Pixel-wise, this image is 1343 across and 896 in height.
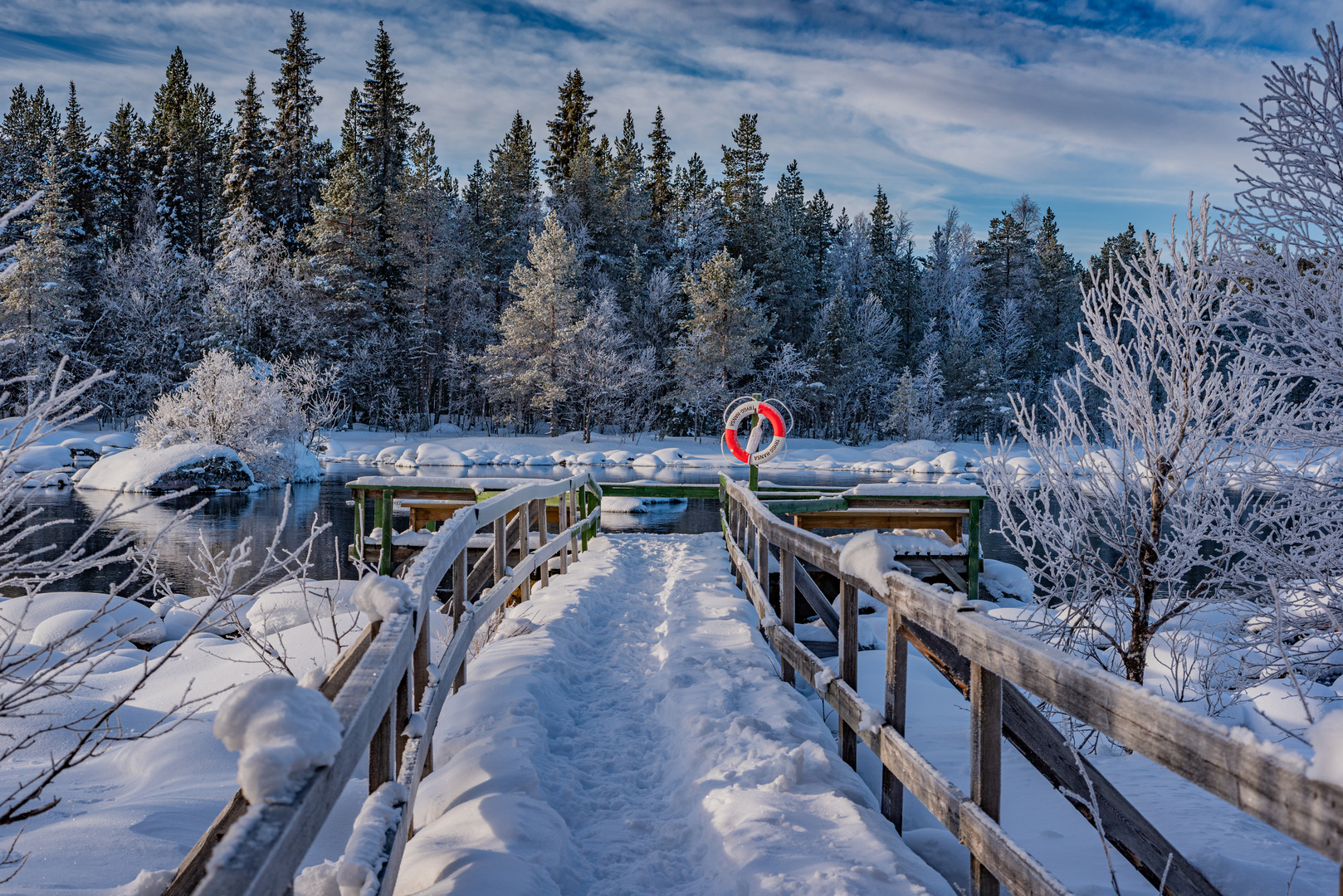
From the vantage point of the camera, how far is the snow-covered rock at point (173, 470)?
2431 cm

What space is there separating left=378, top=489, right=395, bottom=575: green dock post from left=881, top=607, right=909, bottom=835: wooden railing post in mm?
7326

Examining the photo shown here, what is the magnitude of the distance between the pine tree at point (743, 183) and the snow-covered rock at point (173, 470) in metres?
33.5

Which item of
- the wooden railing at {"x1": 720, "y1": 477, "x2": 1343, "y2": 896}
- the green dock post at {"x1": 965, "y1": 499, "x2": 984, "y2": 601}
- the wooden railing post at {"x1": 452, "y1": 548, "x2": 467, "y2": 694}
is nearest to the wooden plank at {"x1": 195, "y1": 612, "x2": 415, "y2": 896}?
the wooden railing at {"x1": 720, "y1": 477, "x2": 1343, "y2": 896}

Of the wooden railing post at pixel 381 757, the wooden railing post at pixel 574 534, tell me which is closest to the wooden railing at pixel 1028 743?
the wooden railing post at pixel 381 757

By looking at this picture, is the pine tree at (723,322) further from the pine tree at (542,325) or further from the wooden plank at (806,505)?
the wooden plank at (806,505)

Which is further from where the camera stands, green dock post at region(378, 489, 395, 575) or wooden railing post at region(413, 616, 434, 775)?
green dock post at region(378, 489, 395, 575)

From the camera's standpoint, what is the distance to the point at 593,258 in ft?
166

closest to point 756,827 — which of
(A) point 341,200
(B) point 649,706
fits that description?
(B) point 649,706

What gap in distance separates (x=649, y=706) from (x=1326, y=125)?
536cm

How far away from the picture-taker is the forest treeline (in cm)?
4147

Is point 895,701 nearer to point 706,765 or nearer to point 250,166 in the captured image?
point 706,765

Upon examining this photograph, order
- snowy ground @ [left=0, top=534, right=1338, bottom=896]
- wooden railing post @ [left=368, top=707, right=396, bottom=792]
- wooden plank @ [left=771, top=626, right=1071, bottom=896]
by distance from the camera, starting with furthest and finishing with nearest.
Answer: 1. snowy ground @ [left=0, top=534, right=1338, bottom=896]
2. wooden railing post @ [left=368, top=707, right=396, bottom=792]
3. wooden plank @ [left=771, top=626, right=1071, bottom=896]

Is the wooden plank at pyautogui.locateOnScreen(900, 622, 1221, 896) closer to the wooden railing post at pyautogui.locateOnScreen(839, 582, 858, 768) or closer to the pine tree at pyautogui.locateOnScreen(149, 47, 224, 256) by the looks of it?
the wooden railing post at pyautogui.locateOnScreen(839, 582, 858, 768)

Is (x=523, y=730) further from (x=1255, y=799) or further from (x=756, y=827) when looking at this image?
(x=1255, y=799)
